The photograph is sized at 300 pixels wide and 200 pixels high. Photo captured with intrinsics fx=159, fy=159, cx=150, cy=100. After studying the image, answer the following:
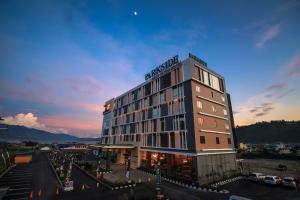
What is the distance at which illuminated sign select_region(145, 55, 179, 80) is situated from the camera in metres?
41.1

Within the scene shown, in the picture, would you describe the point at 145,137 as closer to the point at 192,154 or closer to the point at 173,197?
the point at 192,154

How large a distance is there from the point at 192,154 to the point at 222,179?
27.2 ft

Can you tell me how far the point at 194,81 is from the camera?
1417 inches

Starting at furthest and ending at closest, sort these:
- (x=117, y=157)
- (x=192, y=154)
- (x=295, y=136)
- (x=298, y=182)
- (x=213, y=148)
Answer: (x=295, y=136) → (x=117, y=157) → (x=213, y=148) → (x=192, y=154) → (x=298, y=182)

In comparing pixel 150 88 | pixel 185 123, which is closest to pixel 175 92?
pixel 185 123

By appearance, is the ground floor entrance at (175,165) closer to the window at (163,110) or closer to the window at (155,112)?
the window at (163,110)

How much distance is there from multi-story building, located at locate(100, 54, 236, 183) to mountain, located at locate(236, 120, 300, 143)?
171814 mm

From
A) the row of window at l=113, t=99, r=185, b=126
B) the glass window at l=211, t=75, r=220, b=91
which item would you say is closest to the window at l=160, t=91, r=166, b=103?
the row of window at l=113, t=99, r=185, b=126

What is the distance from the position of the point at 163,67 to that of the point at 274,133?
197736 millimetres

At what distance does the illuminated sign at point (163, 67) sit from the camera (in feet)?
135

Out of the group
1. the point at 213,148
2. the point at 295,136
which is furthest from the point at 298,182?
the point at 295,136

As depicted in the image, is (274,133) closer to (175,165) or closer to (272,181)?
(272,181)

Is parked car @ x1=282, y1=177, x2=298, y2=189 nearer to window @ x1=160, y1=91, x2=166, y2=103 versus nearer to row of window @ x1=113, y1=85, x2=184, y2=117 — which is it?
row of window @ x1=113, y1=85, x2=184, y2=117

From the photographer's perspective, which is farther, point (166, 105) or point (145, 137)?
point (145, 137)
